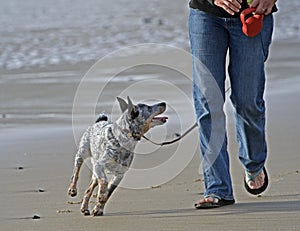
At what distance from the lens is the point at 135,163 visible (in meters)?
7.05

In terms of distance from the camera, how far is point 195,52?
18.5ft

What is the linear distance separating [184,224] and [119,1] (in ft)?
64.0

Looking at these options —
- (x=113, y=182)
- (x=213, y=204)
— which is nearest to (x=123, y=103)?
(x=113, y=182)

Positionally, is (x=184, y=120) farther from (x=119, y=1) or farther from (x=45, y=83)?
(x=119, y=1)

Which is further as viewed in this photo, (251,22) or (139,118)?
(139,118)

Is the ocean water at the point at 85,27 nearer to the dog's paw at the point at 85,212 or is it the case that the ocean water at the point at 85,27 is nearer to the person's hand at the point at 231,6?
the dog's paw at the point at 85,212

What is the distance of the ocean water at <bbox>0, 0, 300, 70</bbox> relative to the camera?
1445 centimetres

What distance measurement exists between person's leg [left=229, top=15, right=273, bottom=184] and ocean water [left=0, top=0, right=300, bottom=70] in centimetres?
767

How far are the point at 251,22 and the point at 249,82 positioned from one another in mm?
416

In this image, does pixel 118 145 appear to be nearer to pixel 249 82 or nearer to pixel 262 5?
pixel 249 82

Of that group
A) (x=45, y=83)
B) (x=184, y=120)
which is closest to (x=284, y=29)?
(x=45, y=83)

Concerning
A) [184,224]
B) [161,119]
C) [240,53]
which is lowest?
[184,224]

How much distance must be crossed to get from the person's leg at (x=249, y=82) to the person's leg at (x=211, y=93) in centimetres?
9

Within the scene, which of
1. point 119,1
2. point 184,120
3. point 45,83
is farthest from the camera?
point 119,1
